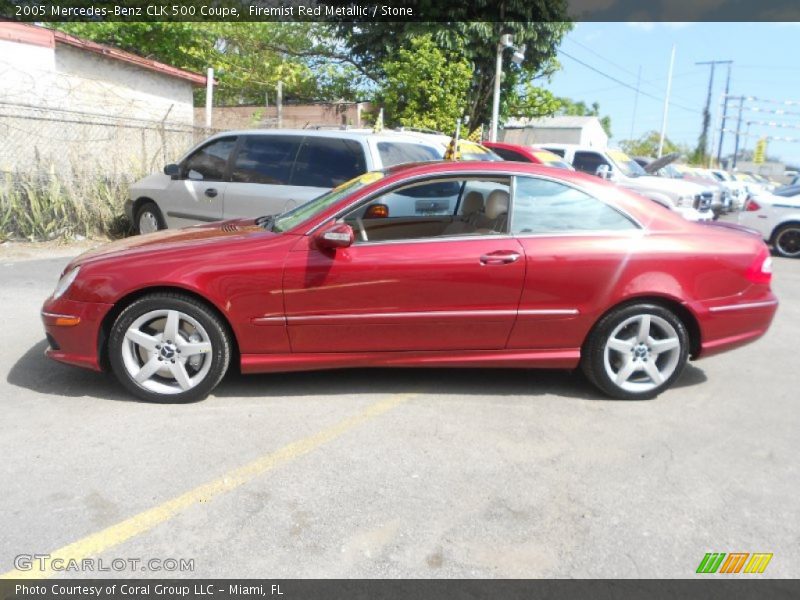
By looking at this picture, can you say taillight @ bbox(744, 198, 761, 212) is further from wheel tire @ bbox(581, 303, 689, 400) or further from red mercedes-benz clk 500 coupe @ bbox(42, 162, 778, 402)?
wheel tire @ bbox(581, 303, 689, 400)

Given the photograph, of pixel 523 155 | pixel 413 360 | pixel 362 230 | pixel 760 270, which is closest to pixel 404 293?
pixel 413 360

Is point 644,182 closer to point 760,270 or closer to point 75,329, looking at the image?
point 760,270

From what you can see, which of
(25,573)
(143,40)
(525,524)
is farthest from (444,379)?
(143,40)

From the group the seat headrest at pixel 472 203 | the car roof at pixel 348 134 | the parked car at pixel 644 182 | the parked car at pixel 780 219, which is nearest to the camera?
the seat headrest at pixel 472 203

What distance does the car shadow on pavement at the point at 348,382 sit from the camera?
4277 mm

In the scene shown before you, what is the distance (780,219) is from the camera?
11.8 m

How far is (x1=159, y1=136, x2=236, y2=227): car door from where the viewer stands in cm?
800

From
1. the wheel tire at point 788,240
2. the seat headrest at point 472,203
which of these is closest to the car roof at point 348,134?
the seat headrest at point 472,203

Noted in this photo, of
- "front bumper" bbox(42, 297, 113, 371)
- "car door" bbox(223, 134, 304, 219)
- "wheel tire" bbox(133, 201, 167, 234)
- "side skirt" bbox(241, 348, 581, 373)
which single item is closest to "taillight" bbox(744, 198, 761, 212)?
"car door" bbox(223, 134, 304, 219)

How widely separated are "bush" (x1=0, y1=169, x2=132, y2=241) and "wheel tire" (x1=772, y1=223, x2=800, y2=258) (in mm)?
11345

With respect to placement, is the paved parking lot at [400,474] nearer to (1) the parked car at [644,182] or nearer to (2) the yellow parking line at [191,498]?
(2) the yellow parking line at [191,498]

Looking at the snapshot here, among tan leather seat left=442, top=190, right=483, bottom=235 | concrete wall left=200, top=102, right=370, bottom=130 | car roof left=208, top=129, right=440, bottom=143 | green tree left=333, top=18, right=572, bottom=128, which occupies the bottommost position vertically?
tan leather seat left=442, top=190, right=483, bottom=235
